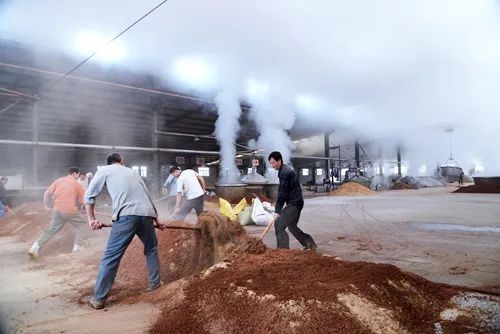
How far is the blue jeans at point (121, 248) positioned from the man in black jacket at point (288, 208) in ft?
5.49

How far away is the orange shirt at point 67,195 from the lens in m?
5.02

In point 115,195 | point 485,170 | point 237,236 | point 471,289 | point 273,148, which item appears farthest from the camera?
point 485,170

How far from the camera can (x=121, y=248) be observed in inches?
117

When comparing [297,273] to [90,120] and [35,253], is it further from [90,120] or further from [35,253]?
[90,120]

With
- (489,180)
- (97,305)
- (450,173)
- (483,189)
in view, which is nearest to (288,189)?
(97,305)

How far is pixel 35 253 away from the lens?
185 inches

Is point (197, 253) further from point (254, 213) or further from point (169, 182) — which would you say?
point (169, 182)

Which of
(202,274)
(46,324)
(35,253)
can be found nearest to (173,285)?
(202,274)

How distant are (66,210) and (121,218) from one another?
258 centimetres

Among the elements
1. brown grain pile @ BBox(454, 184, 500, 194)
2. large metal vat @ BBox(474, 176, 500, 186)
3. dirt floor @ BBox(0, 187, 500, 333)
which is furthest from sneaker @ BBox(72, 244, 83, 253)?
large metal vat @ BBox(474, 176, 500, 186)

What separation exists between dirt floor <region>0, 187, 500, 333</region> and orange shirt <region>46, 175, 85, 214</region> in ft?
2.39

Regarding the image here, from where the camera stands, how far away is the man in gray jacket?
2920 mm

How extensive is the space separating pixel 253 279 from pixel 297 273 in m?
0.37

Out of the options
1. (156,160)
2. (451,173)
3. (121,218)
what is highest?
(156,160)
